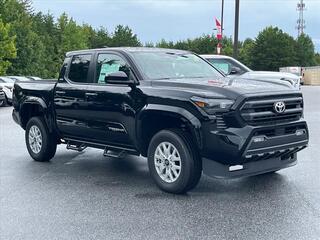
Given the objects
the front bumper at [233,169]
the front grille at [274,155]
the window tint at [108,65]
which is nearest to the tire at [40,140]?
the window tint at [108,65]

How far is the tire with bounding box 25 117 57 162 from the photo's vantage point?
28.9 feet

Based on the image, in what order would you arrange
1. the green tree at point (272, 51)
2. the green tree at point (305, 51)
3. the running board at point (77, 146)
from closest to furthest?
1. the running board at point (77, 146)
2. the green tree at point (272, 51)
3. the green tree at point (305, 51)

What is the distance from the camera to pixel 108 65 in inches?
303

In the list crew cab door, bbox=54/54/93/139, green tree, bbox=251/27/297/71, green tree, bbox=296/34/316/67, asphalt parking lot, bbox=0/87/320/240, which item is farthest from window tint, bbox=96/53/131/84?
green tree, bbox=296/34/316/67

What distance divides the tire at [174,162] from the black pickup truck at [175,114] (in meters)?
0.01

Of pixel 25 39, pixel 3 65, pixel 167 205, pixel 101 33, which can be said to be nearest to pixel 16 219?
pixel 167 205

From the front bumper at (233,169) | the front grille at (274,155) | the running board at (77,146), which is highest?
the front grille at (274,155)

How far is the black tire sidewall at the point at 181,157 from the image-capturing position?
6.30 m

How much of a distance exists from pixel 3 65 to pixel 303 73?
1459 inches

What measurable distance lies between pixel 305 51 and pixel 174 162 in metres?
86.1

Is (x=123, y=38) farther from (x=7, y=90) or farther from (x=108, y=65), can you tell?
(x=108, y=65)

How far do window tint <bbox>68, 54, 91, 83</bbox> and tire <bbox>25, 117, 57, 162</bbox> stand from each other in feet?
3.70

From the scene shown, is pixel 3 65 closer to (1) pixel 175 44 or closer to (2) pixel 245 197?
(2) pixel 245 197

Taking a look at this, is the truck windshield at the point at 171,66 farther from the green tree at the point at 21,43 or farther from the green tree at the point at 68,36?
the green tree at the point at 68,36
